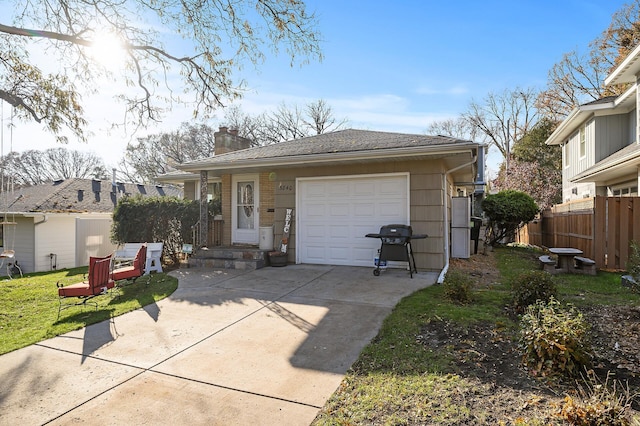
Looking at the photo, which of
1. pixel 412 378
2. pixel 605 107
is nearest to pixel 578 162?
pixel 605 107

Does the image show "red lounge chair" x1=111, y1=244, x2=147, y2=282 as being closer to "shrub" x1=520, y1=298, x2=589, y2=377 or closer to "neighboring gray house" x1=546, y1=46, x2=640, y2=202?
"shrub" x1=520, y1=298, x2=589, y2=377

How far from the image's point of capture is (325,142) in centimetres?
998

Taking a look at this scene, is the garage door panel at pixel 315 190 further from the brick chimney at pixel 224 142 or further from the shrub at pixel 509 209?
the shrub at pixel 509 209

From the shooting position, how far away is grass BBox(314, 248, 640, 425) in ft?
8.48

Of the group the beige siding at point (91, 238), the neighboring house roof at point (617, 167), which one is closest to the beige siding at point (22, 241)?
the beige siding at point (91, 238)

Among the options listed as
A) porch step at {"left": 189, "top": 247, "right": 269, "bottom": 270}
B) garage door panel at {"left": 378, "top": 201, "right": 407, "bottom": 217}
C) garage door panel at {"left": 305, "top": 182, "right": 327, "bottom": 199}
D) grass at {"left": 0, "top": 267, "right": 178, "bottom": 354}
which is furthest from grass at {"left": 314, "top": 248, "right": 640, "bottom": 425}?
porch step at {"left": 189, "top": 247, "right": 269, "bottom": 270}

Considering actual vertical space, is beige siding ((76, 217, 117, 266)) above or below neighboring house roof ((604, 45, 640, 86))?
below

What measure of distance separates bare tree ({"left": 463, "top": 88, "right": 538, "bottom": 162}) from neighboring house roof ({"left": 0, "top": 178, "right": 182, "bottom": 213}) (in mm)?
28935

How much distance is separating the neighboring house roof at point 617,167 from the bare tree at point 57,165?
139ft

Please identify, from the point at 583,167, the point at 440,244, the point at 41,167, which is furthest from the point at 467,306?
the point at 41,167

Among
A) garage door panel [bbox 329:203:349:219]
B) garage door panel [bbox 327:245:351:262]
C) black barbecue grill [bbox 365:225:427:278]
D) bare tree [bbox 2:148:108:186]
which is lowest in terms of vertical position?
garage door panel [bbox 327:245:351:262]

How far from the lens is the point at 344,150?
8.36 metres

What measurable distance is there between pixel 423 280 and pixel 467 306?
1990 millimetres

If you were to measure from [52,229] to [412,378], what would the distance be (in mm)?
18181
